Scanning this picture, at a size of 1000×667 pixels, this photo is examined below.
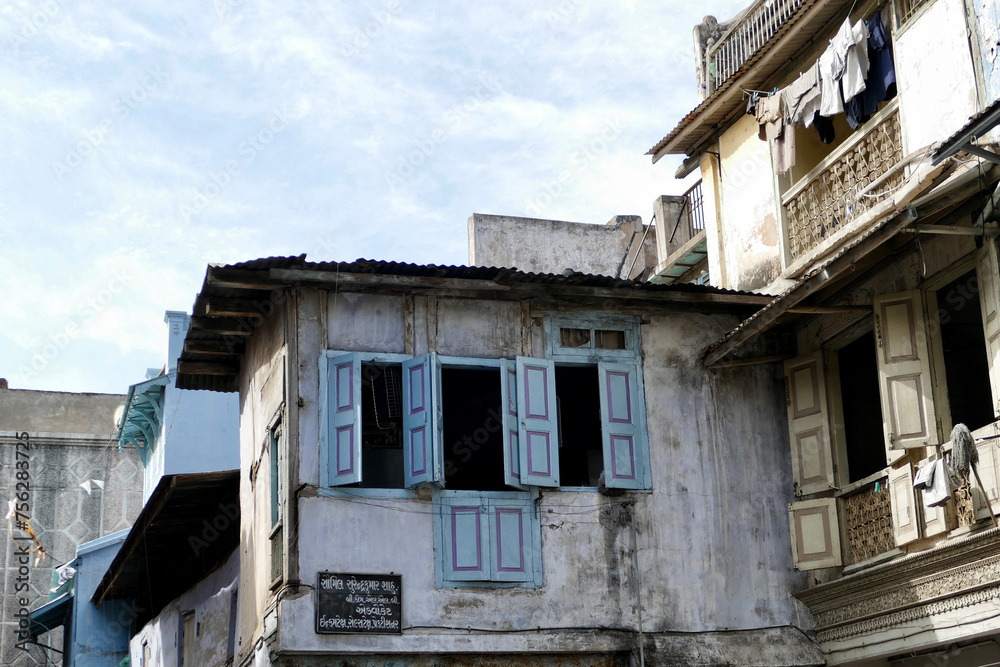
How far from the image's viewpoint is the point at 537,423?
11156 mm

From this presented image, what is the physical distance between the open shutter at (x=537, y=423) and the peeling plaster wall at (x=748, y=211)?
319 centimetres

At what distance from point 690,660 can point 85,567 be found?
44.6 feet

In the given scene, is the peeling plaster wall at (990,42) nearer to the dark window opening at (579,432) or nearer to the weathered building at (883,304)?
the weathered building at (883,304)

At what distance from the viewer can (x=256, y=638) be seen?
11.4 m

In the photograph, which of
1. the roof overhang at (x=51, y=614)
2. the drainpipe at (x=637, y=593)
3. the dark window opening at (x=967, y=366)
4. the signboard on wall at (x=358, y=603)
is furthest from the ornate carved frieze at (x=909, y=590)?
the roof overhang at (x=51, y=614)

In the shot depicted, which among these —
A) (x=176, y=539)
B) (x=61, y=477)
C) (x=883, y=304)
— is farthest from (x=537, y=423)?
(x=61, y=477)

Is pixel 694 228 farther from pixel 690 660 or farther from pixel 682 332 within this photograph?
pixel 690 660

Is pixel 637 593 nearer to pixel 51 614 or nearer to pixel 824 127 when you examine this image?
pixel 824 127

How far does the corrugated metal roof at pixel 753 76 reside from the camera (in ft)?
40.2

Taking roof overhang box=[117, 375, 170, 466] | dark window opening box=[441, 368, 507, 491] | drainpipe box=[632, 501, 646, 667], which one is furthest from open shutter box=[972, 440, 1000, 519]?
roof overhang box=[117, 375, 170, 466]

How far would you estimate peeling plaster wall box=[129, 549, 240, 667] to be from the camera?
14.0 meters

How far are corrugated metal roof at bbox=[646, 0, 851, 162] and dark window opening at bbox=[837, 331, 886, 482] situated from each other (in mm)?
3211

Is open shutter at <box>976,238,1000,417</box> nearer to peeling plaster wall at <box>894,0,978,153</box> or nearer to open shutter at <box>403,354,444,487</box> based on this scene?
peeling plaster wall at <box>894,0,978,153</box>

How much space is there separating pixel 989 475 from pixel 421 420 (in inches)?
181
